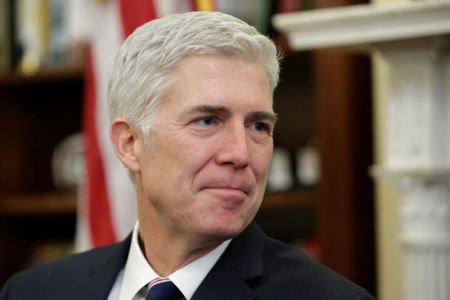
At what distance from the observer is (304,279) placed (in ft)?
5.04

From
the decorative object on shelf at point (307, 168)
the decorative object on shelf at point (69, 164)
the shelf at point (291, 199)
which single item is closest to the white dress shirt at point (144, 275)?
the shelf at point (291, 199)

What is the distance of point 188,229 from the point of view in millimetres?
1495

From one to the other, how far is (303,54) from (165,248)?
5.10ft

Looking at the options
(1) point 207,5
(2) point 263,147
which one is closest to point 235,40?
(2) point 263,147

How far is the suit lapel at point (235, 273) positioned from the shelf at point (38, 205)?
5.52 feet

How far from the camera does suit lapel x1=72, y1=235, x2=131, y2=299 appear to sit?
1.70m

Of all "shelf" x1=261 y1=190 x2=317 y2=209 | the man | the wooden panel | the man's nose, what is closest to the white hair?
the man

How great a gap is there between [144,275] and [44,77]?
5.85 feet

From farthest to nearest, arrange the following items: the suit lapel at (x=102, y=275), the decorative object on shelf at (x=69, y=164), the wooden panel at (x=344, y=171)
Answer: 1. the decorative object on shelf at (x=69, y=164)
2. the wooden panel at (x=344, y=171)
3. the suit lapel at (x=102, y=275)

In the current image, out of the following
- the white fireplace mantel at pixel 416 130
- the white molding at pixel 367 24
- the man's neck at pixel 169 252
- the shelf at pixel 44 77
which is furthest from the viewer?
the shelf at pixel 44 77

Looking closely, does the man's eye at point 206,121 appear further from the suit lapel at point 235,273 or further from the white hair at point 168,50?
the suit lapel at point 235,273

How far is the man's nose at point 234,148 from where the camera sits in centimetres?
146

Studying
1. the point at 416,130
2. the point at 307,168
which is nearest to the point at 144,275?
the point at 416,130

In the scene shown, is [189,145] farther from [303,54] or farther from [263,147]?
[303,54]
